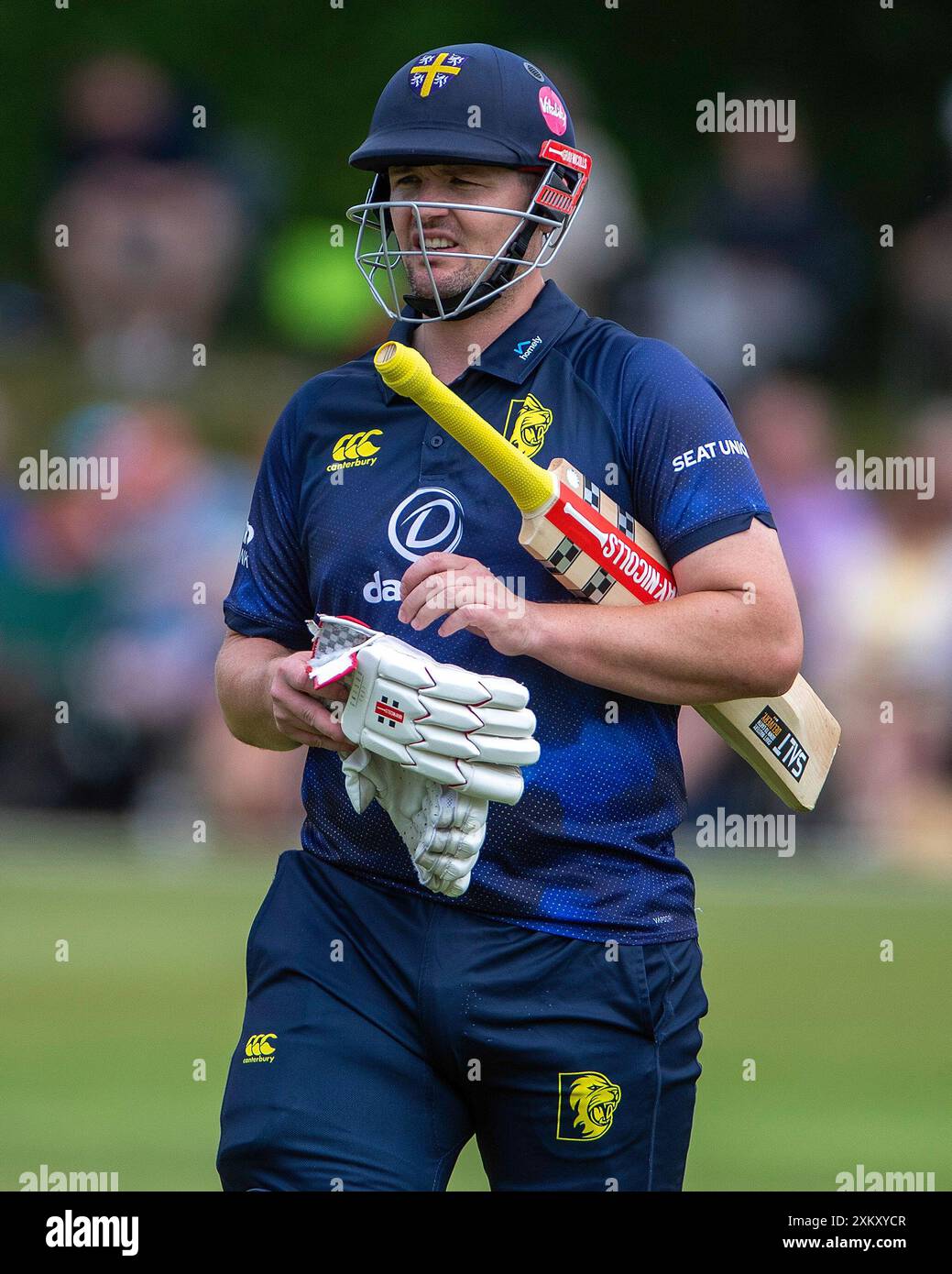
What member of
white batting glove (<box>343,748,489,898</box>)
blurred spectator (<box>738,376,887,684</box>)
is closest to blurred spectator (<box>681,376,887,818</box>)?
blurred spectator (<box>738,376,887,684</box>)

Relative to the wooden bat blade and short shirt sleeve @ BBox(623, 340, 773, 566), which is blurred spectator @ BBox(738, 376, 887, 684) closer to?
the wooden bat blade

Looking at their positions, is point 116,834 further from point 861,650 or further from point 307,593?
point 307,593

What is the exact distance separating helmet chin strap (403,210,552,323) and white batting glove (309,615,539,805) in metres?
0.67

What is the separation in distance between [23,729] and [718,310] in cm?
517

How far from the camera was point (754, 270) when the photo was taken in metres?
13.0

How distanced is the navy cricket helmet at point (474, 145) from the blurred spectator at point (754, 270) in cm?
868

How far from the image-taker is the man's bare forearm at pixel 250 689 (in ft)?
11.4

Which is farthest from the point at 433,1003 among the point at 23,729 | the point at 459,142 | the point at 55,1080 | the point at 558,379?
the point at 23,729

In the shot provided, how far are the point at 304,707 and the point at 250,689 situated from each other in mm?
355

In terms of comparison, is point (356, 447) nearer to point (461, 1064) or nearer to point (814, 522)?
point (461, 1064)

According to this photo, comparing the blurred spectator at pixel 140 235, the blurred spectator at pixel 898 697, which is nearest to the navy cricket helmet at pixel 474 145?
the blurred spectator at pixel 898 697

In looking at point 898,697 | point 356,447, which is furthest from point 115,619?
point 356,447

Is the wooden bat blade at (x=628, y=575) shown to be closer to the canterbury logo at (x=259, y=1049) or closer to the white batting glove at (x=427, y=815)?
the white batting glove at (x=427, y=815)

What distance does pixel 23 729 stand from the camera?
11125 mm
